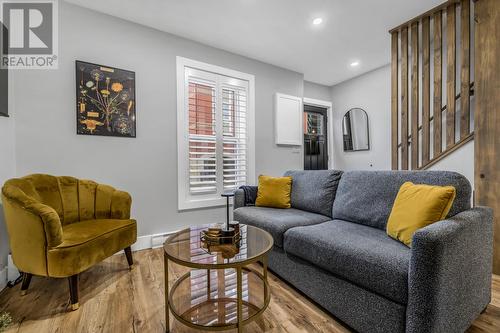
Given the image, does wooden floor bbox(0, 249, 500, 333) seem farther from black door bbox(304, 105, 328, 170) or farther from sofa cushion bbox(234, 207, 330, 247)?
black door bbox(304, 105, 328, 170)

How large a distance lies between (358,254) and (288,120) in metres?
2.87

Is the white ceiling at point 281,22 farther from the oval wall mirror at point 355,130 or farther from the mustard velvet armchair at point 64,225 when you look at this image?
the mustard velvet armchair at point 64,225

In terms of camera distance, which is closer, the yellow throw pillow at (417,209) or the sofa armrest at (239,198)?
the yellow throw pillow at (417,209)

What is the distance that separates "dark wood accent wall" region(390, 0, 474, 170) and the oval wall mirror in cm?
116

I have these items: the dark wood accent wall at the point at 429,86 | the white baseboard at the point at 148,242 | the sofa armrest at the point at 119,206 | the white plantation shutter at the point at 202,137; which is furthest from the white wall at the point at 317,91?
the sofa armrest at the point at 119,206

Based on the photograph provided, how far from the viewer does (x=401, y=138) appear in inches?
113

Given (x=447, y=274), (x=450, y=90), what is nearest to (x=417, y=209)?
(x=447, y=274)

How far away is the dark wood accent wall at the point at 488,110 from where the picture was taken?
6.40 ft

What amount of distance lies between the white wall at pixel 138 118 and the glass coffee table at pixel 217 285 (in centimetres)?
122

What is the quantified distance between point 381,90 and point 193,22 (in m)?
3.16

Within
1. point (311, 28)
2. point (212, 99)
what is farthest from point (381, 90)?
point (212, 99)

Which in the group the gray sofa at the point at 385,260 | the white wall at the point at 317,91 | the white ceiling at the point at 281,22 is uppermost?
the white ceiling at the point at 281,22

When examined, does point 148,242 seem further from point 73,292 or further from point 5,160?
point 5,160

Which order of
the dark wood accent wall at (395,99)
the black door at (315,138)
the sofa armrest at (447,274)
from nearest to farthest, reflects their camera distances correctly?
the sofa armrest at (447,274) < the dark wood accent wall at (395,99) < the black door at (315,138)
